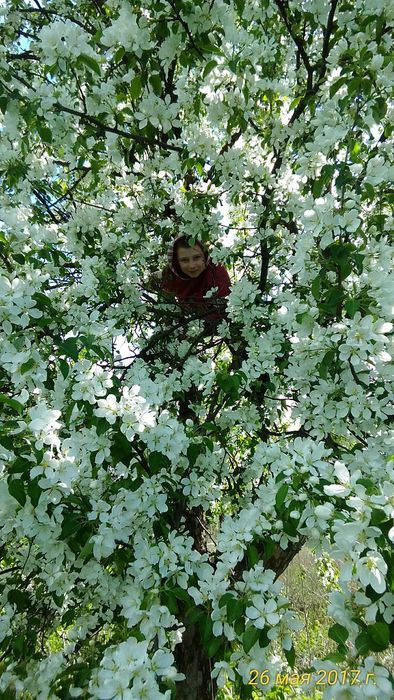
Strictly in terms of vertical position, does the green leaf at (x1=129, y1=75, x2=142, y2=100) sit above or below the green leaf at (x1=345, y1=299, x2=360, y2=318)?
above

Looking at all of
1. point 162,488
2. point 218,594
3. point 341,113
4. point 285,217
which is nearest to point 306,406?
point 162,488

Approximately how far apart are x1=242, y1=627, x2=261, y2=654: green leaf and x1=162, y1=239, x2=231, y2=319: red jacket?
2.29m

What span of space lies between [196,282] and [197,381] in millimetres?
1353

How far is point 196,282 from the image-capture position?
3670mm

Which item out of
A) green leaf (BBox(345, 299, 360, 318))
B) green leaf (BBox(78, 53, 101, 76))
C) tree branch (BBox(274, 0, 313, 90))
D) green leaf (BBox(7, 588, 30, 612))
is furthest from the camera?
tree branch (BBox(274, 0, 313, 90))

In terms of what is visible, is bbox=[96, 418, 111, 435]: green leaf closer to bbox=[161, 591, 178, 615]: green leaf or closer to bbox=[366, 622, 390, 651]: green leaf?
bbox=[161, 591, 178, 615]: green leaf

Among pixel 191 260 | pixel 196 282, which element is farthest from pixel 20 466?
pixel 196 282

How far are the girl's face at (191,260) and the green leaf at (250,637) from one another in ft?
8.56

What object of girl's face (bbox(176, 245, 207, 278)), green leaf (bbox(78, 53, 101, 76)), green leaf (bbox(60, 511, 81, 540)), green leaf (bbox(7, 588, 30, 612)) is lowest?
green leaf (bbox(7, 588, 30, 612))

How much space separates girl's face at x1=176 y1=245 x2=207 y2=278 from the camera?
344 centimetres

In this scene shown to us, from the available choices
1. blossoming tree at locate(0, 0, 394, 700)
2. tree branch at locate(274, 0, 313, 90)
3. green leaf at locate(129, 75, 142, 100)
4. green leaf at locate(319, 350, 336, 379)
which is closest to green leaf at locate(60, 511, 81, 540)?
blossoming tree at locate(0, 0, 394, 700)

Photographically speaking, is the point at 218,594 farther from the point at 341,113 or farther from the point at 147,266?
the point at 147,266

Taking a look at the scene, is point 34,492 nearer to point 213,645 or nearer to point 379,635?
point 213,645

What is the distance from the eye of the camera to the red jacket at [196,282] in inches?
134
